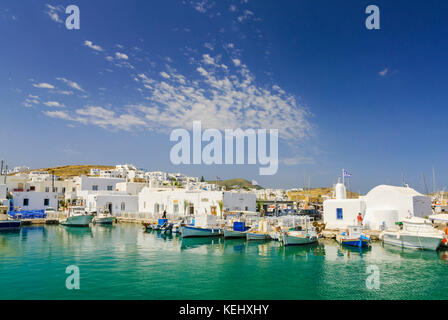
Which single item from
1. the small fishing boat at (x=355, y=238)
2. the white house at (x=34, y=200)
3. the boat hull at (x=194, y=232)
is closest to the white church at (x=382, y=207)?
the small fishing boat at (x=355, y=238)

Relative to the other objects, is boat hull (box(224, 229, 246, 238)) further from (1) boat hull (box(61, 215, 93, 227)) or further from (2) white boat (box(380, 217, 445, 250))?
(1) boat hull (box(61, 215, 93, 227))

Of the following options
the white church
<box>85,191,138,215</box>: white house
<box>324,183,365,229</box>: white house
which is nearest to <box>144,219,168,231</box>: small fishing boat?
<box>85,191,138,215</box>: white house

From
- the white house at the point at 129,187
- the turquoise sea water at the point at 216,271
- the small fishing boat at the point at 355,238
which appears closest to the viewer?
the turquoise sea water at the point at 216,271

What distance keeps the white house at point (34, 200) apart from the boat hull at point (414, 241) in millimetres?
54180

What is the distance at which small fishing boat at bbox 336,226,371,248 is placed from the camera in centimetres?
2422

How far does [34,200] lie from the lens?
53.8m

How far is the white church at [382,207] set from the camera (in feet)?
93.2

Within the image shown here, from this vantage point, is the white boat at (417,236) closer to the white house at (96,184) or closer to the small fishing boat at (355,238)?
the small fishing boat at (355,238)

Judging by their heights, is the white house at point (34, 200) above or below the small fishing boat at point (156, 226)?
above

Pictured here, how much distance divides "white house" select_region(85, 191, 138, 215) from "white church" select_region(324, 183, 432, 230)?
35906 millimetres

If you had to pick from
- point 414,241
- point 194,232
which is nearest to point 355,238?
point 414,241
